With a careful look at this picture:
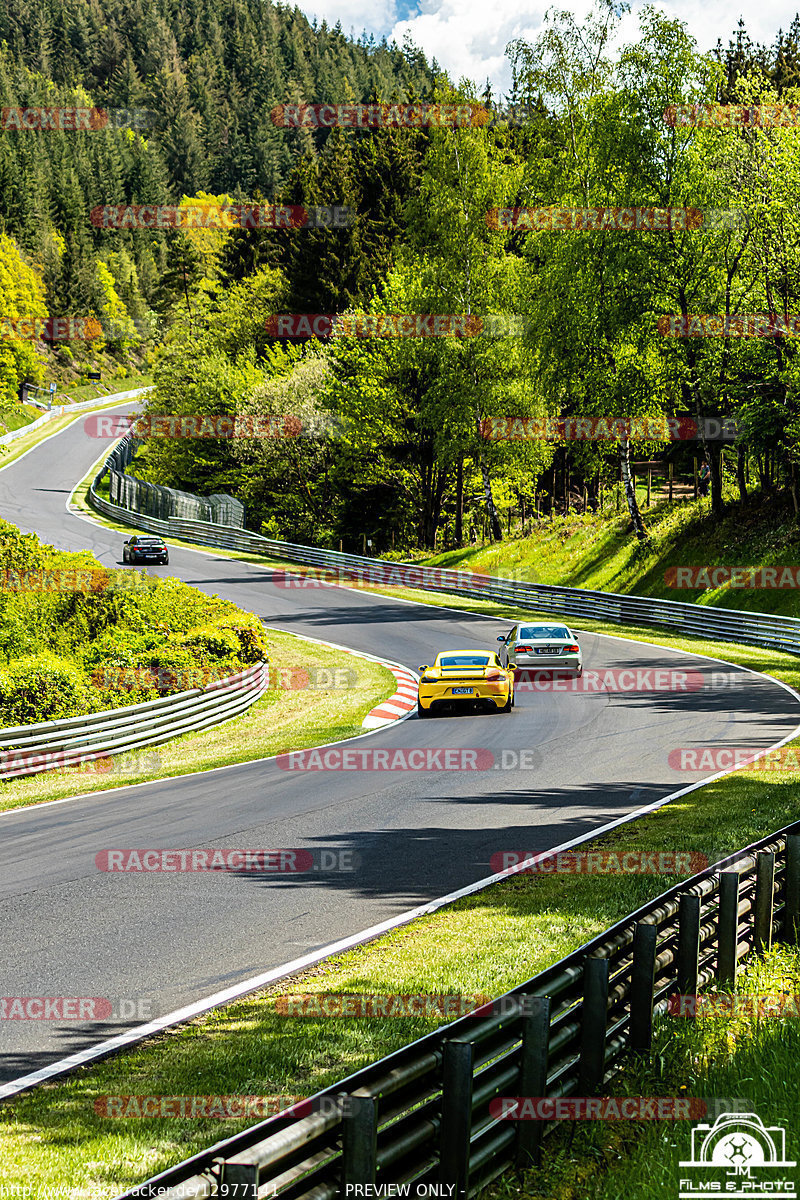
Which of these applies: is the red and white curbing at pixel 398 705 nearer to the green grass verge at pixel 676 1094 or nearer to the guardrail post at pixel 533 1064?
Answer: the green grass verge at pixel 676 1094

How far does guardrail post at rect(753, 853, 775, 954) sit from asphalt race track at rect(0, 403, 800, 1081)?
2.98 metres

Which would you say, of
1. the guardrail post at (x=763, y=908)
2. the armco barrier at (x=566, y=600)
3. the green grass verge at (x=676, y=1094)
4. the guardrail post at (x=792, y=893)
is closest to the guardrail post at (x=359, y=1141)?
the green grass verge at (x=676, y=1094)

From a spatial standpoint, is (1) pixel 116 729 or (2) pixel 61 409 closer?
(1) pixel 116 729

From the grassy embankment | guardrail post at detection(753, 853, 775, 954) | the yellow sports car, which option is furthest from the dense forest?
guardrail post at detection(753, 853, 775, 954)

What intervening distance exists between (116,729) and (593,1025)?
1447 cm

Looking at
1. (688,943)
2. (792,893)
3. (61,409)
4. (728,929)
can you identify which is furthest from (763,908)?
(61,409)

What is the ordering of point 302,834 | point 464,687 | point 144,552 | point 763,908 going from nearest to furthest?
point 763,908
point 302,834
point 464,687
point 144,552

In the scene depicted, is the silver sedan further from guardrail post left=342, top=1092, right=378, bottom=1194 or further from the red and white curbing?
guardrail post left=342, top=1092, right=378, bottom=1194

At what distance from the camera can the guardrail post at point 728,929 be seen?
23.4 feet

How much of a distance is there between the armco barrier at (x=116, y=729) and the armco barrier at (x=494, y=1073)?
40.7 feet

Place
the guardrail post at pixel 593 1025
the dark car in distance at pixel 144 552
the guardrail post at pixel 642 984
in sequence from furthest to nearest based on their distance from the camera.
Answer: the dark car in distance at pixel 144 552
the guardrail post at pixel 642 984
the guardrail post at pixel 593 1025

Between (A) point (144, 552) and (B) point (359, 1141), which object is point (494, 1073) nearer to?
(B) point (359, 1141)

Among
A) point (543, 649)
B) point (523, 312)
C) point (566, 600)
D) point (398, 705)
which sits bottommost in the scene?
point (398, 705)

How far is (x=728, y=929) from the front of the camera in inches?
281
